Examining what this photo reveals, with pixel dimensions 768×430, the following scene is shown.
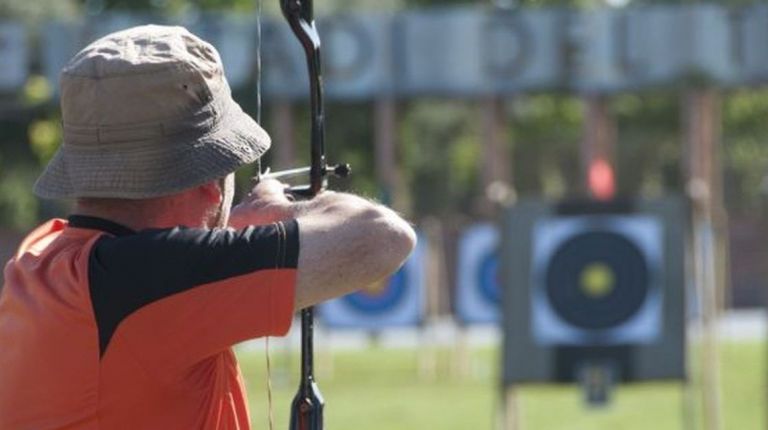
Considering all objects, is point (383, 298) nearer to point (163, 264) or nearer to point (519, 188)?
point (519, 188)

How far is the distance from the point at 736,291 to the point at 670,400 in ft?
45.2

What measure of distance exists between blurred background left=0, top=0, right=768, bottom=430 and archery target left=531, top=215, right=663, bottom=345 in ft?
0.04

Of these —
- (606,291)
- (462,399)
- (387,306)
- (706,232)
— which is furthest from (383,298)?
(606,291)

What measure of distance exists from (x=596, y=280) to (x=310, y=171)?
644cm

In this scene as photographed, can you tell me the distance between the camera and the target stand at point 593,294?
8812 mm

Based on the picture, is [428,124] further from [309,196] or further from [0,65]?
[309,196]

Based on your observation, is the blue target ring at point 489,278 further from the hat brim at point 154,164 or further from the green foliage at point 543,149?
the hat brim at point 154,164

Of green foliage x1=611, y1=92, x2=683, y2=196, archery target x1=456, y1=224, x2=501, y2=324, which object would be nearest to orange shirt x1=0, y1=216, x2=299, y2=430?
archery target x1=456, y1=224, x2=501, y2=324

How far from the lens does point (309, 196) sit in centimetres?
294

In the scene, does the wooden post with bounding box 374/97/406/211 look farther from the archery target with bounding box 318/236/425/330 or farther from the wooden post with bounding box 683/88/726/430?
the archery target with bounding box 318/236/425/330

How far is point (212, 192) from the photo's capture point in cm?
269

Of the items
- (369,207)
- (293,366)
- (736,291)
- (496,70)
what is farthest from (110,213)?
(736,291)

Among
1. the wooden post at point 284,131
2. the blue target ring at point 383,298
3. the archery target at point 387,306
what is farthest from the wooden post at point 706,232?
the wooden post at point 284,131

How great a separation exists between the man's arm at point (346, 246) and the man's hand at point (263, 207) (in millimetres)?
157
